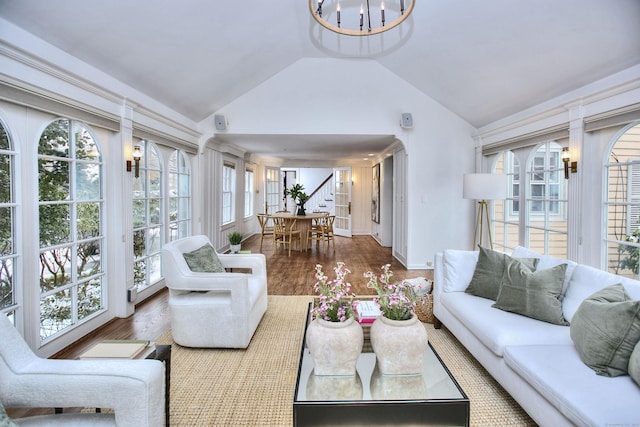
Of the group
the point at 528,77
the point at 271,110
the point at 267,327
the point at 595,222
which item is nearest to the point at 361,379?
the point at 267,327

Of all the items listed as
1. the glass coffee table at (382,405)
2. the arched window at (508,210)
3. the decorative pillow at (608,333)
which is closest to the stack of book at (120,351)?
the glass coffee table at (382,405)

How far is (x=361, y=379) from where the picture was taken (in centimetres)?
171

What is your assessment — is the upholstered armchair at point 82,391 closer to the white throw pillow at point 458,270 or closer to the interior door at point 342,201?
the white throw pillow at point 458,270

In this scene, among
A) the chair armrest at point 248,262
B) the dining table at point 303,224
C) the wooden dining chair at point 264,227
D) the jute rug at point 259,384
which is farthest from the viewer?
the wooden dining chair at point 264,227

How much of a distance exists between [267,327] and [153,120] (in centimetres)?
271

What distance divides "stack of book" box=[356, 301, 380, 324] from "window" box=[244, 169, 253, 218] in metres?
6.48

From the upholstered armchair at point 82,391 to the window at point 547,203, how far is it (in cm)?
410

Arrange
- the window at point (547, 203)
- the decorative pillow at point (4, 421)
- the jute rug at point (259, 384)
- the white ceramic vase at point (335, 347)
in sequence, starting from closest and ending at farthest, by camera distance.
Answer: the decorative pillow at point (4, 421), the white ceramic vase at point (335, 347), the jute rug at point (259, 384), the window at point (547, 203)

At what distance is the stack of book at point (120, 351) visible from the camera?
58.5 inches

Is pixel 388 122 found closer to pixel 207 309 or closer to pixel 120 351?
pixel 207 309

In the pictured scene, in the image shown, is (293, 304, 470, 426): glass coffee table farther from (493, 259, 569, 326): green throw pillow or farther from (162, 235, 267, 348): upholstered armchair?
(162, 235, 267, 348): upholstered armchair

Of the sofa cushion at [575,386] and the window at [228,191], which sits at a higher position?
the window at [228,191]

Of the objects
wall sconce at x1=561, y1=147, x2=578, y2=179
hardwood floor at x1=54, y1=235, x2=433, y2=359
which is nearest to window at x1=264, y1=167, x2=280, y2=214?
hardwood floor at x1=54, y1=235, x2=433, y2=359

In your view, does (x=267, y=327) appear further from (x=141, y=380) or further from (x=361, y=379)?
(x=141, y=380)
